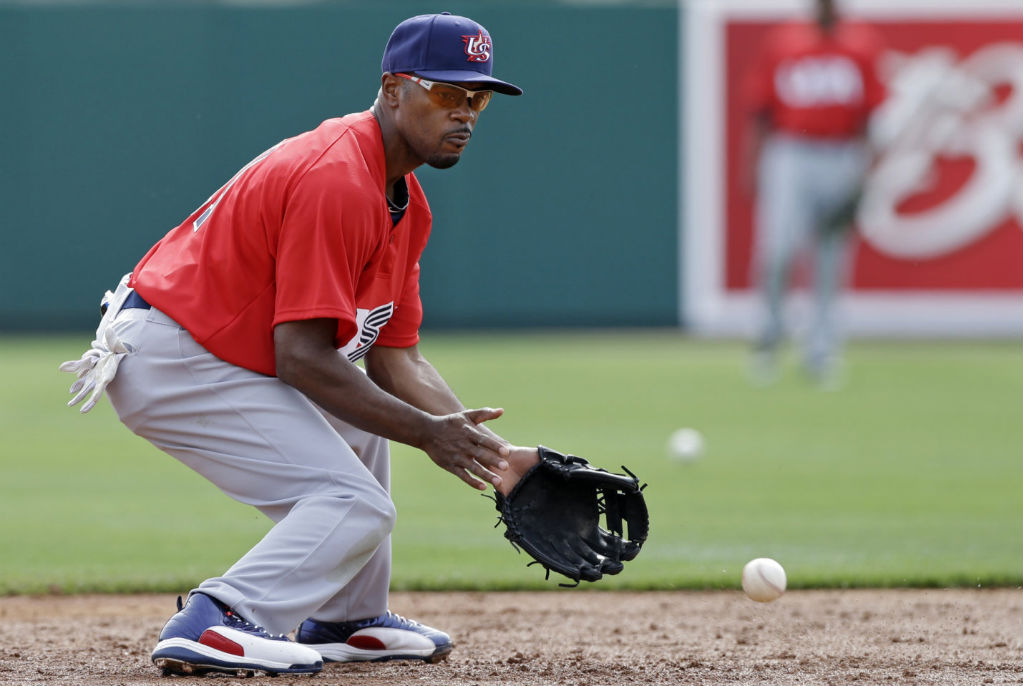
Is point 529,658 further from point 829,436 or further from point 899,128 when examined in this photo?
point 899,128

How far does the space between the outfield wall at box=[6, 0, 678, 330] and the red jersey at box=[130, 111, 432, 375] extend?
12.3m

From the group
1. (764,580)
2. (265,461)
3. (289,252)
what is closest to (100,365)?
(265,461)

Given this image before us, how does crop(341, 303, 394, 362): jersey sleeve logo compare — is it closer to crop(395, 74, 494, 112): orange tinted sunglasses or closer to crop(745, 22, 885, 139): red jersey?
crop(395, 74, 494, 112): orange tinted sunglasses

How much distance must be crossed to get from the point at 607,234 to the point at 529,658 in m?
12.5

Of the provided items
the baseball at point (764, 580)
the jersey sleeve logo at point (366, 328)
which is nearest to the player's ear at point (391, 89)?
the jersey sleeve logo at point (366, 328)

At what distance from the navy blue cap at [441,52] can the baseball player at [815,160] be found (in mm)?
8877

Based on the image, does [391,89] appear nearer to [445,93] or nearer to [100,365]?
[445,93]

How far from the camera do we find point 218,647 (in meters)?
3.55

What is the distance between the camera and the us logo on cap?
3669 mm

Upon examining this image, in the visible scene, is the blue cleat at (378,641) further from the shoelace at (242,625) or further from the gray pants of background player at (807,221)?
the gray pants of background player at (807,221)

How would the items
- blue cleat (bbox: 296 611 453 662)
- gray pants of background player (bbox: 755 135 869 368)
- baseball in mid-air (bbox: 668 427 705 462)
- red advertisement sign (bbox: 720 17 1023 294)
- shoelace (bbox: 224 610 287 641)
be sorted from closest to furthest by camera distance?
shoelace (bbox: 224 610 287 641)
blue cleat (bbox: 296 611 453 662)
baseball in mid-air (bbox: 668 427 705 462)
gray pants of background player (bbox: 755 135 869 368)
red advertisement sign (bbox: 720 17 1023 294)

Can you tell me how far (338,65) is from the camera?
16.3 metres

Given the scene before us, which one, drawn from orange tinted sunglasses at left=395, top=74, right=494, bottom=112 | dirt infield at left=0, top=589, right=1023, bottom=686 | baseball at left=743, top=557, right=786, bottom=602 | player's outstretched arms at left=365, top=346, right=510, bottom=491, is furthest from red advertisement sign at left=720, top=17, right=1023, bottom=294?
player's outstretched arms at left=365, top=346, right=510, bottom=491

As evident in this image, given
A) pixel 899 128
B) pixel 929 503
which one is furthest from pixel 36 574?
pixel 899 128
